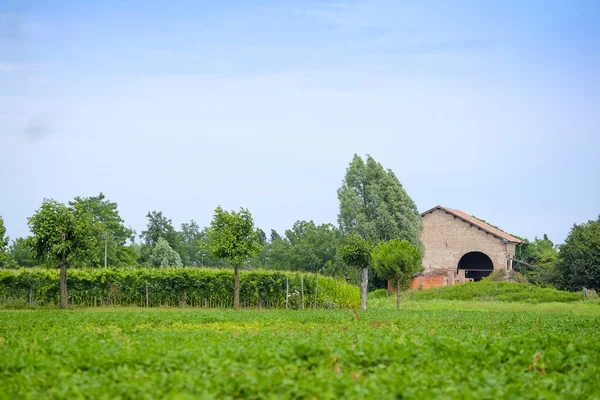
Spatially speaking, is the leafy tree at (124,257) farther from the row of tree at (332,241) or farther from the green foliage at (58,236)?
the green foliage at (58,236)

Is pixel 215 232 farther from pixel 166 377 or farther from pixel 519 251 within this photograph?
pixel 519 251

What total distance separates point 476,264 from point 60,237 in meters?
47.5

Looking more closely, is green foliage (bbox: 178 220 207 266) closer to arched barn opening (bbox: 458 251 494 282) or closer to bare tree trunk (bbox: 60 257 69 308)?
arched barn opening (bbox: 458 251 494 282)

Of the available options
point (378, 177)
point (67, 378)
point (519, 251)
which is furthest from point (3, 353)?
point (519, 251)

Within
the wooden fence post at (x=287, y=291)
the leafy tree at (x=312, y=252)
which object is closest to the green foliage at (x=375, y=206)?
the leafy tree at (x=312, y=252)

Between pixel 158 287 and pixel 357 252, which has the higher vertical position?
pixel 357 252

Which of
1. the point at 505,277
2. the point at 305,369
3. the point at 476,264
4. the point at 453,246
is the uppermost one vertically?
the point at 453,246

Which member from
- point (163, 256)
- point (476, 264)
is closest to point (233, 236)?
point (476, 264)

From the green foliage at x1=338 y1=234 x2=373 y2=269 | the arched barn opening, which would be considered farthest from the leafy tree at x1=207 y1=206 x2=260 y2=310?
the arched barn opening

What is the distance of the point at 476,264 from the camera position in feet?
250

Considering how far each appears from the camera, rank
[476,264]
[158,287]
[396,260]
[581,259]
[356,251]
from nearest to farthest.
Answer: [396,260] → [356,251] → [158,287] → [581,259] → [476,264]

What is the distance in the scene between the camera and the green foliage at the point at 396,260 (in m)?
44.2

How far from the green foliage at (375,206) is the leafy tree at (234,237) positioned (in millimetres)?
26401

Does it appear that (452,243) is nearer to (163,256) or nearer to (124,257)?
(163,256)
